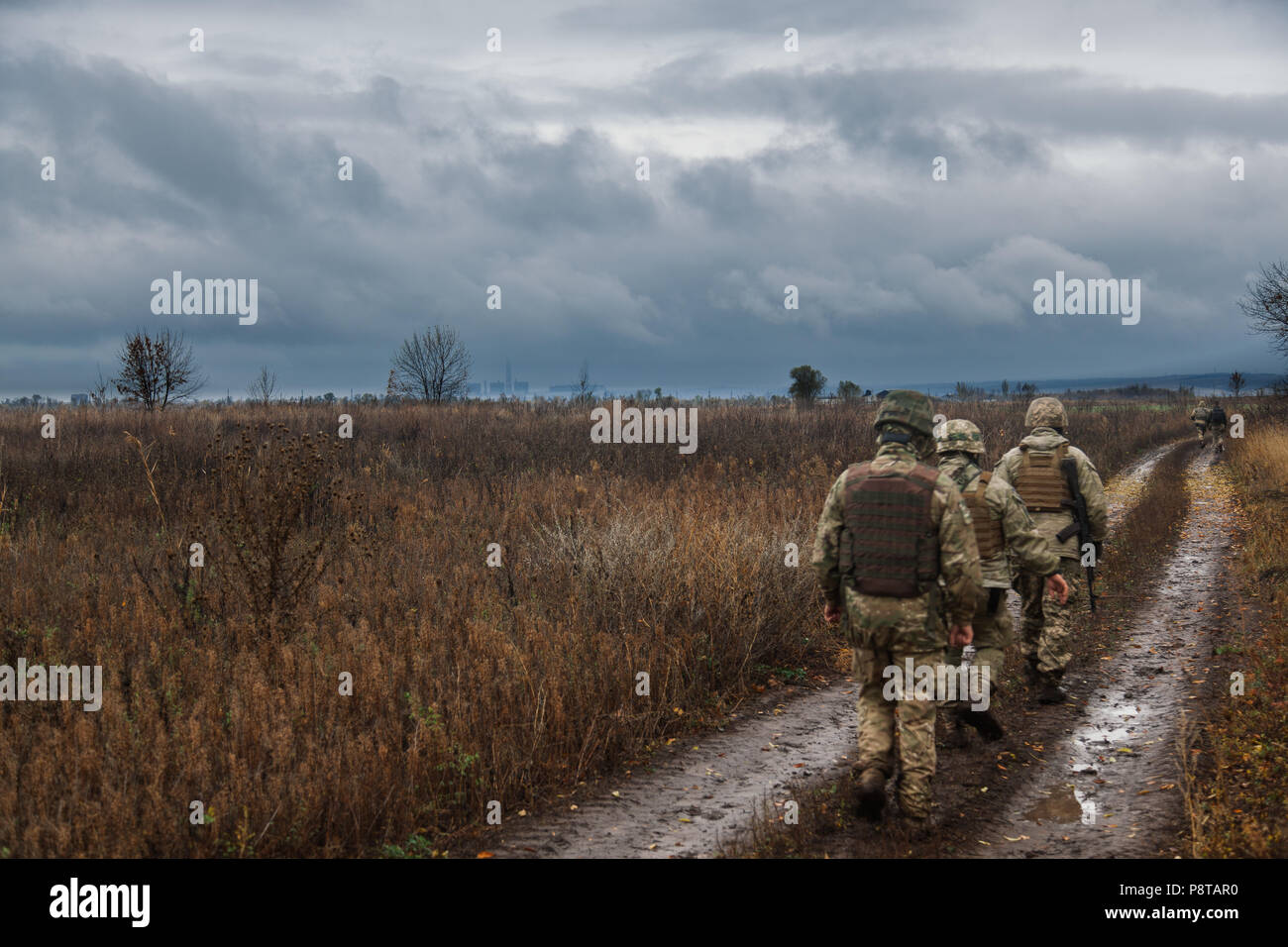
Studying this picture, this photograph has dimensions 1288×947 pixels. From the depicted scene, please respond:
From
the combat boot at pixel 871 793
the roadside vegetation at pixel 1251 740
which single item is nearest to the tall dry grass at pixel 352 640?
the combat boot at pixel 871 793

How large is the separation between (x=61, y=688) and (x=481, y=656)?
2754 millimetres

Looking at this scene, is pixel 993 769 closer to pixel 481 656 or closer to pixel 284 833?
pixel 481 656

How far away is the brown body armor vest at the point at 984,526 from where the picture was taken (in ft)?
19.8

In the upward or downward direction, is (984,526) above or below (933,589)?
above

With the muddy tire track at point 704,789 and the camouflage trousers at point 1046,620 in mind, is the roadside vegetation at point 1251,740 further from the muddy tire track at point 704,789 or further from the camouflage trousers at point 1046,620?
the muddy tire track at point 704,789

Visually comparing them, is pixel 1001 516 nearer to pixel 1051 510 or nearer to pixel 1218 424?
pixel 1051 510

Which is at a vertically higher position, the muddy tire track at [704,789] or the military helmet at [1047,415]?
the military helmet at [1047,415]

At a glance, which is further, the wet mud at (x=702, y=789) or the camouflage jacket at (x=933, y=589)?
the camouflage jacket at (x=933, y=589)

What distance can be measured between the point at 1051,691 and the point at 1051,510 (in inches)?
57.7

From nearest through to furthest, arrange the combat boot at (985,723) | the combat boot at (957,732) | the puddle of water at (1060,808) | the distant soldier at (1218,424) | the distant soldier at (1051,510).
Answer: the puddle of water at (1060,808), the combat boot at (957,732), the combat boot at (985,723), the distant soldier at (1051,510), the distant soldier at (1218,424)

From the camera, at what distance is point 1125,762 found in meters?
5.62

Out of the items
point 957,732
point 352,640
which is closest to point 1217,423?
point 957,732

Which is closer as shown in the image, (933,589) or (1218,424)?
(933,589)

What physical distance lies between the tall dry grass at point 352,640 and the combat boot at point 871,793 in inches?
65.9
